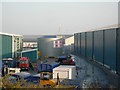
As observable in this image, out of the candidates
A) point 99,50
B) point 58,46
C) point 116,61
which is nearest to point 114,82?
point 116,61

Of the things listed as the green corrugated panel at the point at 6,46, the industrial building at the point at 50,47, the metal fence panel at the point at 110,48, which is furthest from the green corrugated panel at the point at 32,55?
the metal fence panel at the point at 110,48

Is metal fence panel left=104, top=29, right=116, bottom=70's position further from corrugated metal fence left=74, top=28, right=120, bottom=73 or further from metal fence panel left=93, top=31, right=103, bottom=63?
metal fence panel left=93, top=31, right=103, bottom=63

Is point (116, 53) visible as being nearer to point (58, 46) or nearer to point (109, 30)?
point (109, 30)

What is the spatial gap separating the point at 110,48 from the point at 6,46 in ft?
Result: 36.8

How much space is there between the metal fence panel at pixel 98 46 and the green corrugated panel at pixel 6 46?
30.9 feet

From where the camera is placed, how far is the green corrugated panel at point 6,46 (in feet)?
60.9

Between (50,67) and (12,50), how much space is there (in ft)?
28.2

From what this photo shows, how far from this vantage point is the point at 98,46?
1697 centimetres

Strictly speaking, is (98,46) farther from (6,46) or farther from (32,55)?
(6,46)

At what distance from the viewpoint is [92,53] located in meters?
19.1

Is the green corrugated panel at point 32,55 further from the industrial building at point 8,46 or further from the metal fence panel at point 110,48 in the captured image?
the metal fence panel at point 110,48

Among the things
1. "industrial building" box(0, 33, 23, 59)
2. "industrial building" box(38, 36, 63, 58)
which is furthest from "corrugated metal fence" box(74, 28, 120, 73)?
"industrial building" box(0, 33, 23, 59)

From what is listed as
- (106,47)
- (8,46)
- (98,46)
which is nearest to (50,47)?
(8,46)

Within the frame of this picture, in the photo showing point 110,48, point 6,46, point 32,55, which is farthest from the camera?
point 32,55
